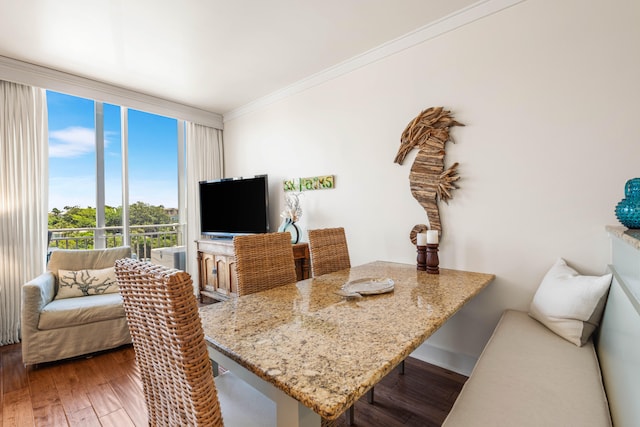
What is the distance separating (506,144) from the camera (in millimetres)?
1969

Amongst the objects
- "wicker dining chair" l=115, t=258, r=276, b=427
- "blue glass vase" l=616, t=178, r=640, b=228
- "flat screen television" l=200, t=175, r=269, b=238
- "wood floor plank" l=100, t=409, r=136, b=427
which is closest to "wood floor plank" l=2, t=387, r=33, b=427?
"wood floor plank" l=100, t=409, r=136, b=427

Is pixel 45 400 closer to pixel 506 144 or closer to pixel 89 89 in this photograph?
pixel 89 89

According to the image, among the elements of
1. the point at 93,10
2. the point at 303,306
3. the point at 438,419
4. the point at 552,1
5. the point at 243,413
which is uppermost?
the point at 93,10

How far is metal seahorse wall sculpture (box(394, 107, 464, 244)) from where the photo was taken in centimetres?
219

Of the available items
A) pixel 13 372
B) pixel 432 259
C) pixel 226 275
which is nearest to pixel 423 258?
pixel 432 259

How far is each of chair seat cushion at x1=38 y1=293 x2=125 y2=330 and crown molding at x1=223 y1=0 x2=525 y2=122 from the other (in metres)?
2.72

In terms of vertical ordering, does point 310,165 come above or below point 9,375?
above

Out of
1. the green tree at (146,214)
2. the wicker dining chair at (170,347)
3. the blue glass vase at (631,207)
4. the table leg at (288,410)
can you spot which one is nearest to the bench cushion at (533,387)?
the table leg at (288,410)

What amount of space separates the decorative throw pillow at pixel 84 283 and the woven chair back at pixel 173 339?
2301mm

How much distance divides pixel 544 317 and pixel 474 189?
911 mm

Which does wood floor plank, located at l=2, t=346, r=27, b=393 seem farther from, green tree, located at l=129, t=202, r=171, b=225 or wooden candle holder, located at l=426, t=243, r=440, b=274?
wooden candle holder, located at l=426, t=243, r=440, b=274

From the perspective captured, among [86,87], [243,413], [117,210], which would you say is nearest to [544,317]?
[243,413]

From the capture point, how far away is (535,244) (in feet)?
6.15

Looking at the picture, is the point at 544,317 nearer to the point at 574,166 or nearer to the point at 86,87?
the point at 574,166
